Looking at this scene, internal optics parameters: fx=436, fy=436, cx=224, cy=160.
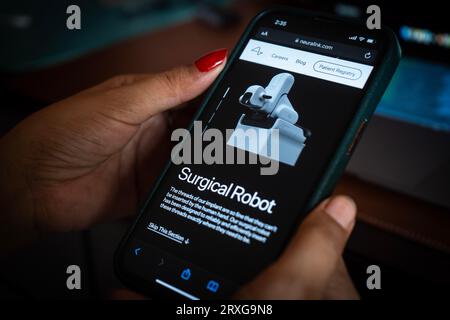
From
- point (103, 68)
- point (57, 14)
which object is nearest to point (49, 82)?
point (103, 68)

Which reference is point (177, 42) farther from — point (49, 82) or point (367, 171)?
point (367, 171)

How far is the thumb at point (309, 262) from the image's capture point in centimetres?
40

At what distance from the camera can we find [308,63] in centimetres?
54

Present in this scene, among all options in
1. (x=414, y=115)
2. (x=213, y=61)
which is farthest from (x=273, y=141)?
(x=414, y=115)

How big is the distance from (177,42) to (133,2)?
29 cm

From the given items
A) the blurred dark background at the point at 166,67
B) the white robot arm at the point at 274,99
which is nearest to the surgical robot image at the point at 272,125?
the white robot arm at the point at 274,99

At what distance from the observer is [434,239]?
1.62 feet

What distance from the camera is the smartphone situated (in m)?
0.47

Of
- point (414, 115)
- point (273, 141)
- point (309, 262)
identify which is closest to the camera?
point (309, 262)

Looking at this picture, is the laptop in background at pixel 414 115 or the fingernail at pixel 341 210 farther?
the laptop in background at pixel 414 115

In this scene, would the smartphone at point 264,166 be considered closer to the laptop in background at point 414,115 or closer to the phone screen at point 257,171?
the phone screen at point 257,171

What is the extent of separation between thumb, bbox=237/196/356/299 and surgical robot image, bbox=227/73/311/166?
3.2 inches

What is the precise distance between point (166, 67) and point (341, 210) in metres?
0.52

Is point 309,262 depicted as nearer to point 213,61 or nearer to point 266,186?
point 266,186
